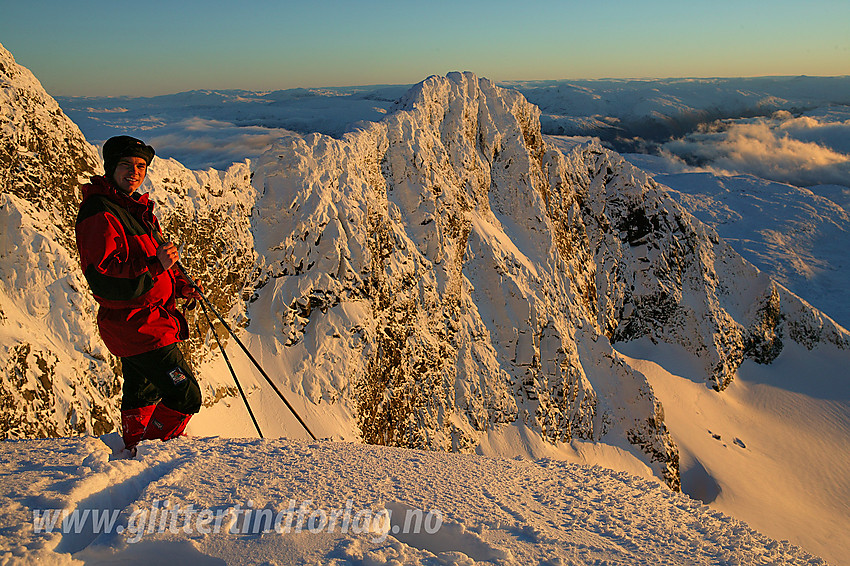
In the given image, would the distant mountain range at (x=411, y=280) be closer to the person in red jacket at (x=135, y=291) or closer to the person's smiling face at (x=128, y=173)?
the person in red jacket at (x=135, y=291)

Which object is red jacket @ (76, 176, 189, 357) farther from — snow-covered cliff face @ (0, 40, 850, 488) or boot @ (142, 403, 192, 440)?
snow-covered cliff face @ (0, 40, 850, 488)

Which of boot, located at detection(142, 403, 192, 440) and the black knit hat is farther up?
the black knit hat

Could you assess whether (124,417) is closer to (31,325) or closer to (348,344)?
(31,325)

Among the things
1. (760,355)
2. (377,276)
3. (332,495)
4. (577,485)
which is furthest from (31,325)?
(760,355)

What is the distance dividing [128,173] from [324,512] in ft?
11.8

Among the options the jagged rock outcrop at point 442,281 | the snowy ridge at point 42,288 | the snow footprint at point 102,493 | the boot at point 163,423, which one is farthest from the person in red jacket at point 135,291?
the jagged rock outcrop at point 442,281

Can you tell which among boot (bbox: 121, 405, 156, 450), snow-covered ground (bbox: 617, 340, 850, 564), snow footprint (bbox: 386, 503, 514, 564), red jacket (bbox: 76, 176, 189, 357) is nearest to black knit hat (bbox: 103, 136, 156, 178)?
red jacket (bbox: 76, 176, 189, 357)

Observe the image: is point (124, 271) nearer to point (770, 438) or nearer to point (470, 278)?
point (470, 278)

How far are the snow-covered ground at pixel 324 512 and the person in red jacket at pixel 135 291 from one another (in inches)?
16.1

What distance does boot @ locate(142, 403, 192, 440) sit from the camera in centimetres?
479

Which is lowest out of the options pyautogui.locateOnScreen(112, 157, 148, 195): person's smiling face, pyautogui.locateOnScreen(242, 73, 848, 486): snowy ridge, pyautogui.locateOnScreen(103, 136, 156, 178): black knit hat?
pyautogui.locateOnScreen(242, 73, 848, 486): snowy ridge

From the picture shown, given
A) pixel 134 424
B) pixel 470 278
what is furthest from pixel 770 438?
pixel 134 424

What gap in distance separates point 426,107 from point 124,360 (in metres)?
22.6

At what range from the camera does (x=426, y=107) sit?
81.5 feet
